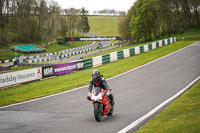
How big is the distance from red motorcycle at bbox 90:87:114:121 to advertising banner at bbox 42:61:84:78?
1549 centimetres

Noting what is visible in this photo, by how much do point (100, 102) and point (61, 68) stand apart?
1740cm

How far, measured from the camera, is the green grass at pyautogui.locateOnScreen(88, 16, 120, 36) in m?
154

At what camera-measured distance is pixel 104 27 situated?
556 ft

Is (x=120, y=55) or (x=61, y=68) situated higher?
(x=120, y=55)

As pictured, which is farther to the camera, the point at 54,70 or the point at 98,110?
the point at 54,70

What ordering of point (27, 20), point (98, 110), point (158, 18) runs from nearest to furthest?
point (98, 110) < point (158, 18) < point (27, 20)

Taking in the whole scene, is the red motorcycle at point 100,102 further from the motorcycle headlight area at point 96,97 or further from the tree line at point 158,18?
the tree line at point 158,18

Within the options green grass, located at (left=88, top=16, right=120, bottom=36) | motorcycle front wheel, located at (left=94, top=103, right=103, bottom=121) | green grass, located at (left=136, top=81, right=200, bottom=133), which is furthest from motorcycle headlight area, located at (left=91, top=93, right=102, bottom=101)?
green grass, located at (left=88, top=16, right=120, bottom=36)

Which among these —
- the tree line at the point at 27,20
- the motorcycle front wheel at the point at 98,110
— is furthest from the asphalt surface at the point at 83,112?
the tree line at the point at 27,20

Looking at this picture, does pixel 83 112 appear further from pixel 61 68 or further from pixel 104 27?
pixel 104 27

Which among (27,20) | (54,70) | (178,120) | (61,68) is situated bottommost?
(178,120)

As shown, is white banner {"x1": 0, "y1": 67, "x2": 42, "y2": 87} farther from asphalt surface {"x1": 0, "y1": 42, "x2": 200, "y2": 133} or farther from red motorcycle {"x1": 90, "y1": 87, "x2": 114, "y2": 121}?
red motorcycle {"x1": 90, "y1": 87, "x2": 114, "y2": 121}

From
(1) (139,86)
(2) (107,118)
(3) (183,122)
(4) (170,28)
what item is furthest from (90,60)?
(4) (170,28)

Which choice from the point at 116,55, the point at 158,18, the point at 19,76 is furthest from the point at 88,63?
the point at 158,18
